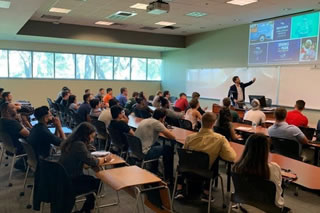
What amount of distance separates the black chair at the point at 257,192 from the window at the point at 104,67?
1146 cm

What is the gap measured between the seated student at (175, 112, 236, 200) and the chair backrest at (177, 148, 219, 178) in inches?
5.1

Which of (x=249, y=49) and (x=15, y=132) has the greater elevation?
(x=249, y=49)

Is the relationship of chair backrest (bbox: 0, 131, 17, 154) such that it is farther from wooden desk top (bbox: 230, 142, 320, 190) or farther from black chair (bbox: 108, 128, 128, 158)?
wooden desk top (bbox: 230, 142, 320, 190)

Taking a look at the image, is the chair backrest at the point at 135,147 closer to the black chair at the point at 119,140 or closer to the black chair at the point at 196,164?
the black chair at the point at 119,140

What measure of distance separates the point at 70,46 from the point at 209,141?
10689 mm

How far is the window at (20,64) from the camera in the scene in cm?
1154

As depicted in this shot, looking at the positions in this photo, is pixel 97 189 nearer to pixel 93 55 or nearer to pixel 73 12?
pixel 73 12

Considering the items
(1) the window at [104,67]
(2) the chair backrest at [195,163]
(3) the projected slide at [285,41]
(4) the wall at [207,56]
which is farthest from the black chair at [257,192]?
(1) the window at [104,67]

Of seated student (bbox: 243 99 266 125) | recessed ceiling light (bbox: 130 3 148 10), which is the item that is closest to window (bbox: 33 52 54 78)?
recessed ceiling light (bbox: 130 3 148 10)

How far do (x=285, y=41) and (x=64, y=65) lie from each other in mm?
8977

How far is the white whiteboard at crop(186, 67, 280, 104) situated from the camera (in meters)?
8.90

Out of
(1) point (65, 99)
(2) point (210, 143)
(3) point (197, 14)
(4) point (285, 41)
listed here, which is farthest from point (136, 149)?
(4) point (285, 41)

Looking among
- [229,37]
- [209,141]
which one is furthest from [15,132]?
[229,37]

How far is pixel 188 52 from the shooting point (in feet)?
41.6
